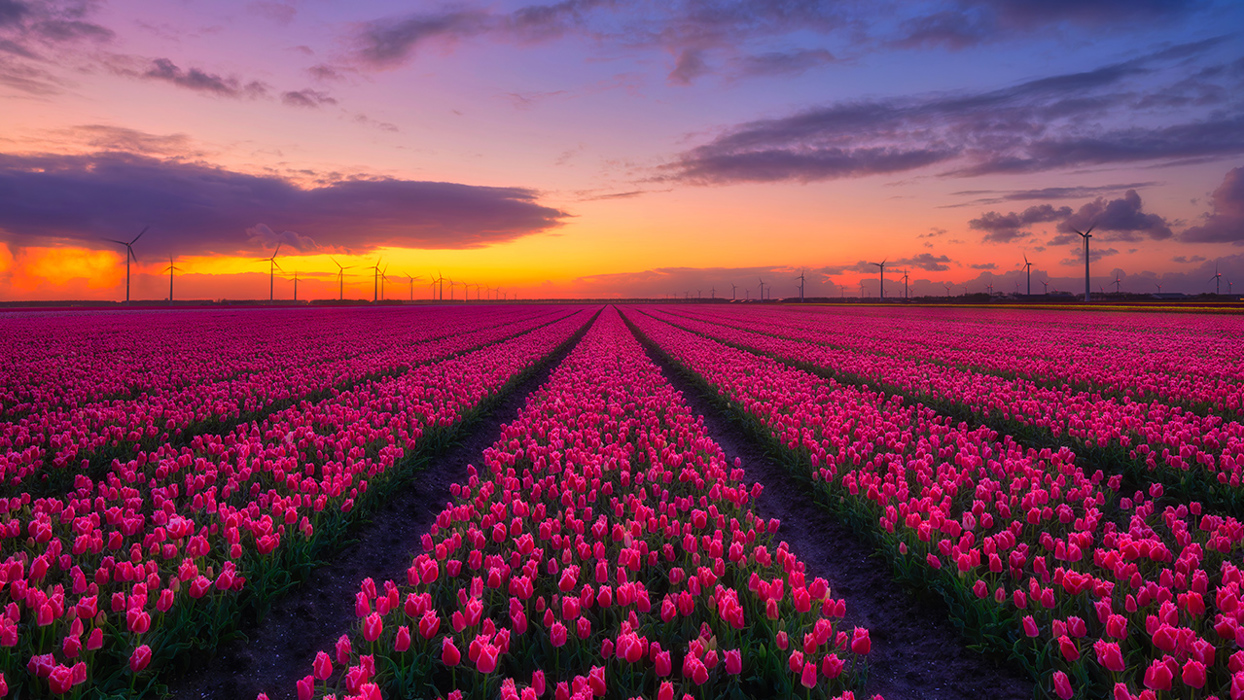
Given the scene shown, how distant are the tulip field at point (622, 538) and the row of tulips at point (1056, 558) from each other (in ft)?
0.08

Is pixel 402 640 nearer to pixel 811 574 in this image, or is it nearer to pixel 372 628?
pixel 372 628

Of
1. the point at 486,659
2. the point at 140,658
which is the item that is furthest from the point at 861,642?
the point at 140,658

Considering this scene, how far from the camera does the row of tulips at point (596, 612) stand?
2.98 metres

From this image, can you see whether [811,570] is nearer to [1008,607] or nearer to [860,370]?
[1008,607]

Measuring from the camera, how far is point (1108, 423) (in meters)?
7.97

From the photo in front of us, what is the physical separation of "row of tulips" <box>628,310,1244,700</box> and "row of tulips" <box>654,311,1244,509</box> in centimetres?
50

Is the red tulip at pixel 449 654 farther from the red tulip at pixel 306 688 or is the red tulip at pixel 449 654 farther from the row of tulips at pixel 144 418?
the row of tulips at pixel 144 418

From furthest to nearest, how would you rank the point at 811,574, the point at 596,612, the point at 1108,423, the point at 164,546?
the point at 1108,423
the point at 811,574
the point at 164,546
the point at 596,612

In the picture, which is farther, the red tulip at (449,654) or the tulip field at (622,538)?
the tulip field at (622,538)

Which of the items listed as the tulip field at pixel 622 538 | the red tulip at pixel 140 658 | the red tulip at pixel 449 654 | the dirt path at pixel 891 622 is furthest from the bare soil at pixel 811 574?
the red tulip at pixel 449 654

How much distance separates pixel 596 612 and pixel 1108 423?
7957mm

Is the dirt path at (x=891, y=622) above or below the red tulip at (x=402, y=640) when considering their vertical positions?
below

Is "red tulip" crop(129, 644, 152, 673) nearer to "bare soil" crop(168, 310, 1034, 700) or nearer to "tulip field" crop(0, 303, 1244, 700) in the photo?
"tulip field" crop(0, 303, 1244, 700)

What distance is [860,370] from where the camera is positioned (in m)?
14.8
